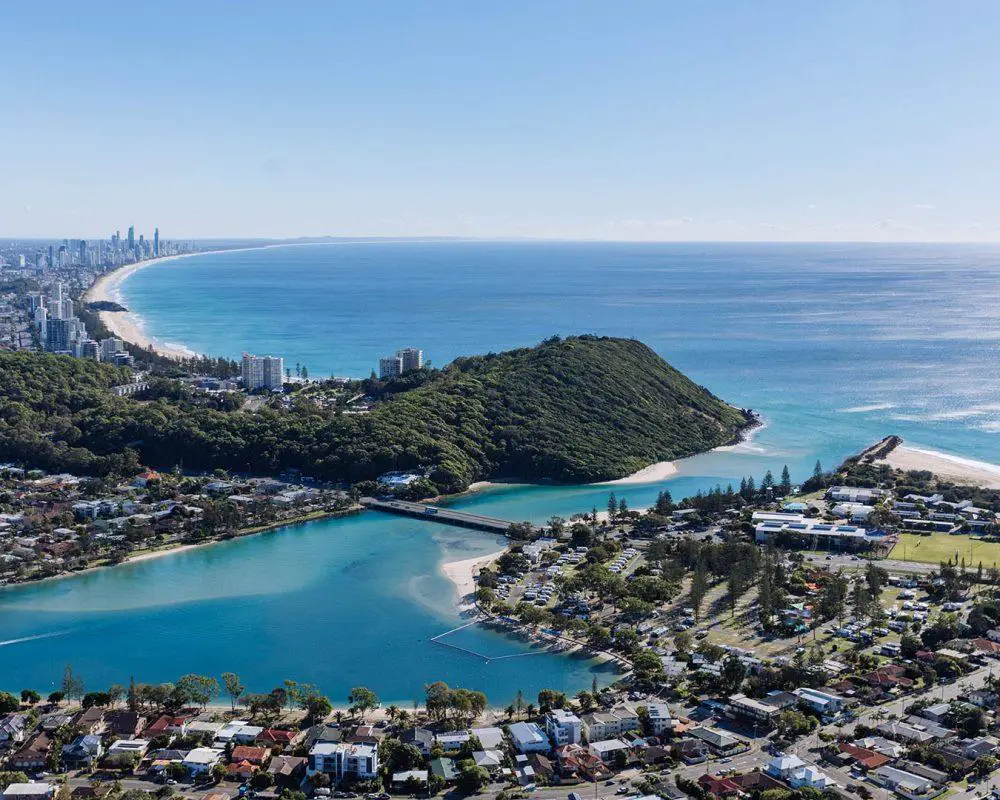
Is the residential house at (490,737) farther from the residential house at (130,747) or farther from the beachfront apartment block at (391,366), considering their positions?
the beachfront apartment block at (391,366)

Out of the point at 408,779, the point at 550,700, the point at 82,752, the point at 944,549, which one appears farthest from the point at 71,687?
the point at 944,549

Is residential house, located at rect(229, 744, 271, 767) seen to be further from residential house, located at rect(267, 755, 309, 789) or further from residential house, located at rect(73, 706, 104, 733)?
residential house, located at rect(73, 706, 104, 733)

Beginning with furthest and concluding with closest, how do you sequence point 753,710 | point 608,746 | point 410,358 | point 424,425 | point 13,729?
1. point 410,358
2. point 424,425
3. point 753,710
4. point 13,729
5. point 608,746

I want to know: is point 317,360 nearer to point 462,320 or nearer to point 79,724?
point 462,320

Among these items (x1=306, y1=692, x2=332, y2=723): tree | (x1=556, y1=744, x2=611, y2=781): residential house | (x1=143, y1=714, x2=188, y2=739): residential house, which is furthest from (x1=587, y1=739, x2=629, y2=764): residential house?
(x1=143, y1=714, x2=188, y2=739): residential house

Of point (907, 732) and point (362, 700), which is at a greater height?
point (907, 732)

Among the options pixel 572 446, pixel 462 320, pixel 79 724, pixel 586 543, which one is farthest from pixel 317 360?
pixel 79 724

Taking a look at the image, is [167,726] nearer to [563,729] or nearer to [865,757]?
[563,729]
